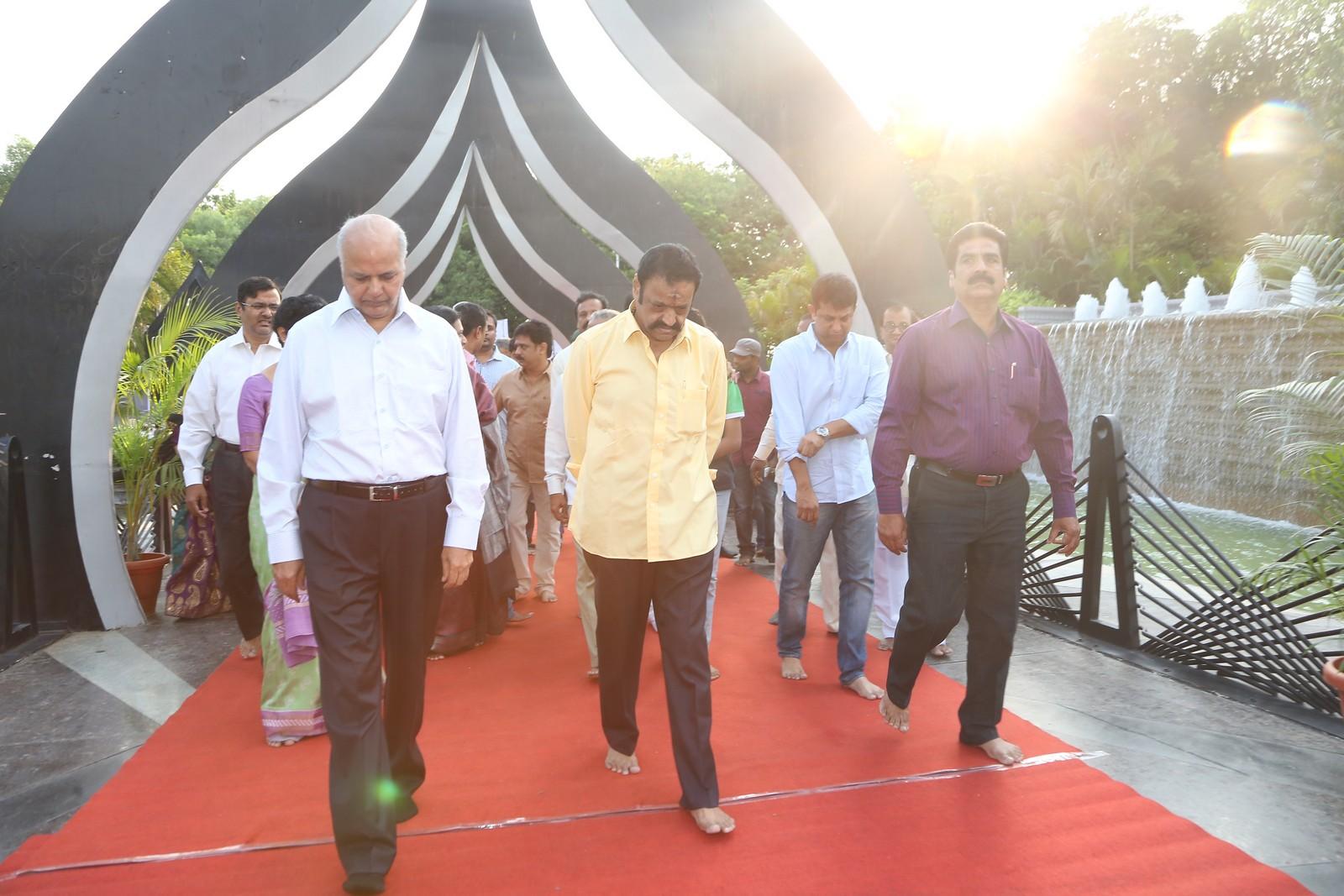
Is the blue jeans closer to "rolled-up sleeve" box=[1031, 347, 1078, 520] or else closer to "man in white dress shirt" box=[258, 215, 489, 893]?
"rolled-up sleeve" box=[1031, 347, 1078, 520]

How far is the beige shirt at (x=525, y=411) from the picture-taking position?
6141 millimetres

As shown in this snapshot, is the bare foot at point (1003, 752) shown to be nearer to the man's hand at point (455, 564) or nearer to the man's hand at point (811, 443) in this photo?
the man's hand at point (811, 443)

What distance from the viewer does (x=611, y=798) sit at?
3.32 metres

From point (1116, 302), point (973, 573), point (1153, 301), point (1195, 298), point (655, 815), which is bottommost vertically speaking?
point (655, 815)

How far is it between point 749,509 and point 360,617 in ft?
16.7

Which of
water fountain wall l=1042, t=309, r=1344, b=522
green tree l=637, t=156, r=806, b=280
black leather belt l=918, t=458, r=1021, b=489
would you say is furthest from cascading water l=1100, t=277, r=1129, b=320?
green tree l=637, t=156, r=806, b=280

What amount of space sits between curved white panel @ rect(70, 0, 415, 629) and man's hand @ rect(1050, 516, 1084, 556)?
197 inches

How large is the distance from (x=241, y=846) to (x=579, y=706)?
5.33 ft

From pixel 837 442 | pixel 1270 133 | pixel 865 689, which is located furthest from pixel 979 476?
pixel 1270 133

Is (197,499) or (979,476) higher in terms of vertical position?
(979,476)

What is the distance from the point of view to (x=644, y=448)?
3168 millimetres

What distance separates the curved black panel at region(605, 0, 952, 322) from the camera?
20.6ft

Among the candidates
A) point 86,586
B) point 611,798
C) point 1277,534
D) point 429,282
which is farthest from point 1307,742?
point 429,282

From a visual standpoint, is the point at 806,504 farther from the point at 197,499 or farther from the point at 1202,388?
the point at 1202,388
